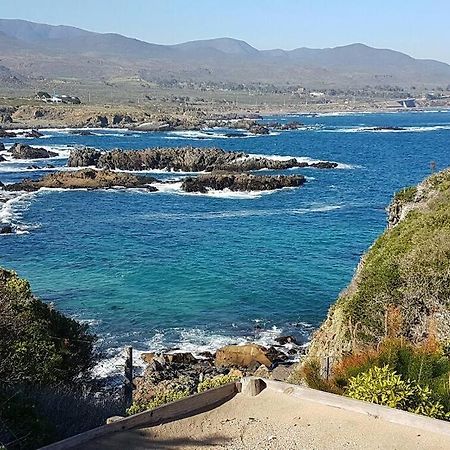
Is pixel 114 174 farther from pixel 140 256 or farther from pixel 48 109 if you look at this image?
pixel 48 109

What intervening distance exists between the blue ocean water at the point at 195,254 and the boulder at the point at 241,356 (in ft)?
4.22

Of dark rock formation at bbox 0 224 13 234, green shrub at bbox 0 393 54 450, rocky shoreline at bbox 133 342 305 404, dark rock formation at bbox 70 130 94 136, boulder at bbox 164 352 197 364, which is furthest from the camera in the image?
dark rock formation at bbox 70 130 94 136

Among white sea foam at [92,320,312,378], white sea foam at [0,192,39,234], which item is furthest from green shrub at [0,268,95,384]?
white sea foam at [0,192,39,234]

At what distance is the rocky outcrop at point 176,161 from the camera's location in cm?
7350

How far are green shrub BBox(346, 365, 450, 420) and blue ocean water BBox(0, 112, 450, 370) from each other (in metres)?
13.5

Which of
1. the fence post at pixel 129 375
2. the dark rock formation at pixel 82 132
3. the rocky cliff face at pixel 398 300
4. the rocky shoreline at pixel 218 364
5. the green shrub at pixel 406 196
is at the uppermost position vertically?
the green shrub at pixel 406 196

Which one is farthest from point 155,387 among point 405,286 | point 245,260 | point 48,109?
point 48,109

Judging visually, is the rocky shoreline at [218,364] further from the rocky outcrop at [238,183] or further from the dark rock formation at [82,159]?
the dark rock formation at [82,159]

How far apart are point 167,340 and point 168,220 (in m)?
22.3

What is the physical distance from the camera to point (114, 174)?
214 feet

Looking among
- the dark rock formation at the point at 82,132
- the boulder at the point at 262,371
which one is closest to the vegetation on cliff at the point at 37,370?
the boulder at the point at 262,371

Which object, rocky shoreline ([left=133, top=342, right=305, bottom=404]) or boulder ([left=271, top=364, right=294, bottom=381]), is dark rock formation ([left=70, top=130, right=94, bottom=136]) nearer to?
rocky shoreline ([left=133, top=342, right=305, bottom=404])

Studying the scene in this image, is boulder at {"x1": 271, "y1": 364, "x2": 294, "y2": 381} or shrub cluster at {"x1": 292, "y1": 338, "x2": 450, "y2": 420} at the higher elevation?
shrub cluster at {"x1": 292, "y1": 338, "x2": 450, "y2": 420}

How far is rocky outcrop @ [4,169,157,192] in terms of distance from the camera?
6046 cm
